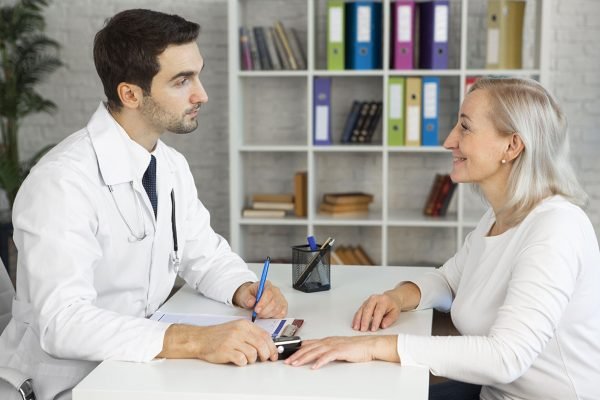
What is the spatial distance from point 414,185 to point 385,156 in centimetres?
46

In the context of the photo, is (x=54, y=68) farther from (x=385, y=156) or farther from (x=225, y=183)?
(x=385, y=156)

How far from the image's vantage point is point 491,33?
4.18 m

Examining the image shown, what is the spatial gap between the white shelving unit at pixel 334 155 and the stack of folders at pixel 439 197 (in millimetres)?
68

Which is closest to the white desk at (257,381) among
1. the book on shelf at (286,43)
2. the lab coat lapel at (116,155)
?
the lab coat lapel at (116,155)

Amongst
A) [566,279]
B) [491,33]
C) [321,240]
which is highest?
[491,33]

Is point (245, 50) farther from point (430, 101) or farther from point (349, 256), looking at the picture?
point (349, 256)

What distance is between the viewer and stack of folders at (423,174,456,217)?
4414mm

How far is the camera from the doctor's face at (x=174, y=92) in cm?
205

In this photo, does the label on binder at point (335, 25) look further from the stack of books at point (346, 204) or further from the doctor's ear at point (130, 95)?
the doctor's ear at point (130, 95)

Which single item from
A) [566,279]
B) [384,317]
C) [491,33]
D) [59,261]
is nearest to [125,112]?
[59,261]

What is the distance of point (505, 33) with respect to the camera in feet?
13.7

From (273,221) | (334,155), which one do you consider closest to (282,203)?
(273,221)

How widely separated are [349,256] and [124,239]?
2.74m

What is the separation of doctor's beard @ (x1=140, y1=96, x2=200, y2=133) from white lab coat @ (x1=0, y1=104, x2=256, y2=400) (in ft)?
0.30
